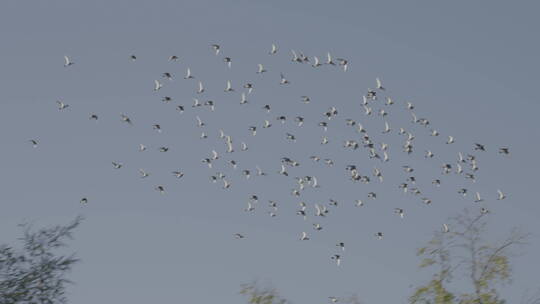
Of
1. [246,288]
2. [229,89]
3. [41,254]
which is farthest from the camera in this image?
[229,89]

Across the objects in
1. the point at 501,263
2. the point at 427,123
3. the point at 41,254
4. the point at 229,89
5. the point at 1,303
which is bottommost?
the point at 1,303

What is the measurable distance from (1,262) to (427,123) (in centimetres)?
6328

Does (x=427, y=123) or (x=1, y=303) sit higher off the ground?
(x=427, y=123)

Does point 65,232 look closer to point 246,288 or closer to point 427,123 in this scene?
point 246,288

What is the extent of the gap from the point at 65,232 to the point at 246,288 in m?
10.1

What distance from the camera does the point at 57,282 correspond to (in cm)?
3997

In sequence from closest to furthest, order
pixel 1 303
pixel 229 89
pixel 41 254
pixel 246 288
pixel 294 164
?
pixel 1 303, pixel 41 254, pixel 246 288, pixel 229 89, pixel 294 164

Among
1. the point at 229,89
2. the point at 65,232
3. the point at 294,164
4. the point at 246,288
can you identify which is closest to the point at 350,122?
the point at 294,164

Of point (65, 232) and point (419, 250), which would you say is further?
point (419, 250)

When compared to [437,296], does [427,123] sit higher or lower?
higher

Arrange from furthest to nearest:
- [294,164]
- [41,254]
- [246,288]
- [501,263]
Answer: [294,164] → [246,288] → [501,263] → [41,254]

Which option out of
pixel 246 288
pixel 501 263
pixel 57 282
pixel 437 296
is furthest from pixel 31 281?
pixel 501 263

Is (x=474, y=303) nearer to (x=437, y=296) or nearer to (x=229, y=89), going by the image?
(x=437, y=296)

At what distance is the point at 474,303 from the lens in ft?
137
